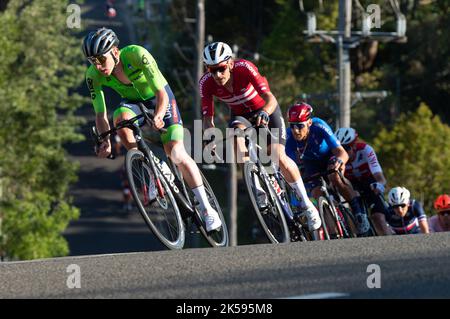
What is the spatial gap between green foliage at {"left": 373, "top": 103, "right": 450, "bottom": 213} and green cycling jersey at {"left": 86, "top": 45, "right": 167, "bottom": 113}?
89.3ft

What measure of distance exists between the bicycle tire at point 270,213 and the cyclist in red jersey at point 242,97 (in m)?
0.09

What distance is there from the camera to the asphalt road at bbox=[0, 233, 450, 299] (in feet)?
28.8

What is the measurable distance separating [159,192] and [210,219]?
1.74ft

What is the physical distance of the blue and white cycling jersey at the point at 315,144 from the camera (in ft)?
46.5

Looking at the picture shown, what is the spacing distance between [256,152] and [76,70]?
3928cm

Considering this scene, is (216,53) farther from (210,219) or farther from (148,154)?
(210,219)

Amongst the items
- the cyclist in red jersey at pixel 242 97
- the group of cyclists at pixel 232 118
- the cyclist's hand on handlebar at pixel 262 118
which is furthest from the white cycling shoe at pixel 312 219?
the cyclist's hand on handlebar at pixel 262 118

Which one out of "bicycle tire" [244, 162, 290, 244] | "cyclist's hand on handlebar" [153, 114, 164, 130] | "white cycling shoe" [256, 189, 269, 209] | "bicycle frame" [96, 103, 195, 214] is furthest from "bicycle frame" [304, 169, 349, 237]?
"cyclist's hand on handlebar" [153, 114, 164, 130]

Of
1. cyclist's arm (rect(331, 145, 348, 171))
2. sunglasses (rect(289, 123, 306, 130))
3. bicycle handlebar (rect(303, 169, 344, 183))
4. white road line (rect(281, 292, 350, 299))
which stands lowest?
white road line (rect(281, 292, 350, 299))

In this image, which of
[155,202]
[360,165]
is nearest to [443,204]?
[360,165]

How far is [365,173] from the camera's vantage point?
15602 mm

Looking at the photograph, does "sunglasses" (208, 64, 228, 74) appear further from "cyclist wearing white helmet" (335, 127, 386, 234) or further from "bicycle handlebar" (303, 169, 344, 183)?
"cyclist wearing white helmet" (335, 127, 386, 234)

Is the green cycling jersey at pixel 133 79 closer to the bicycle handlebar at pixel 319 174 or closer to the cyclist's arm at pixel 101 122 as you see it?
the cyclist's arm at pixel 101 122

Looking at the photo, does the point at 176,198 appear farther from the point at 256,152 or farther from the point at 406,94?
the point at 406,94
